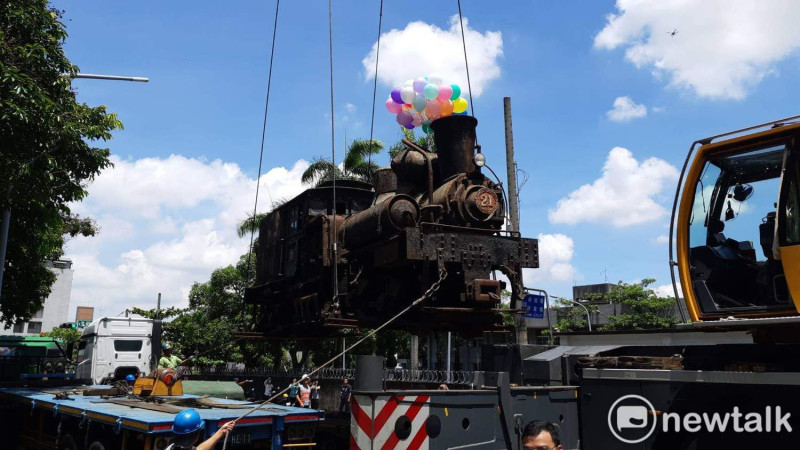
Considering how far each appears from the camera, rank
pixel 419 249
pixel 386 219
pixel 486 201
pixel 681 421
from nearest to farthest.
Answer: pixel 681 421, pixel 419 249, pixel 386 219, pixel 486 201

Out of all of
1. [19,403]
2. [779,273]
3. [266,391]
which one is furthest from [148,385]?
[266,391]

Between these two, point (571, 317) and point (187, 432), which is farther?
point (571, 317)

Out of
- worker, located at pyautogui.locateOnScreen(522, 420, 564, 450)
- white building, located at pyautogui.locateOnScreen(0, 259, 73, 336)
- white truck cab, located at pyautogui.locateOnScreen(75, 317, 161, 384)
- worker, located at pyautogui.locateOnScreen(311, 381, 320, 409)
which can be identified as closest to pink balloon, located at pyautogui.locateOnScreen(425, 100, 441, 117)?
white truck cab, located at pyautogui.locateOnScreen(75, 317, 161, 384)

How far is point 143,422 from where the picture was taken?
6.50 m

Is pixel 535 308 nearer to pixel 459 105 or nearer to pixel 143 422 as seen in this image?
pixel 459 105

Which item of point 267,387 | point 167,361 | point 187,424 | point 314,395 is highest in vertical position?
point 167,361

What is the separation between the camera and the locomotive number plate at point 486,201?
991cm

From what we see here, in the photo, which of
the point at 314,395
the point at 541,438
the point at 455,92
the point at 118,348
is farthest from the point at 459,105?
the point at 541,438

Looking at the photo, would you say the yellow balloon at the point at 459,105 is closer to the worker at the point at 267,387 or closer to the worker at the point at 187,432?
the worker at the point at 187,432

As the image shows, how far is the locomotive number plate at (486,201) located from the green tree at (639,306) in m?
33.8

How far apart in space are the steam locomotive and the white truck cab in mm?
5118

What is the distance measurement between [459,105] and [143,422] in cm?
865

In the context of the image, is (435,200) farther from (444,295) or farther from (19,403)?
(19,403)

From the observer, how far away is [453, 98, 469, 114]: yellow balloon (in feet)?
41.9
